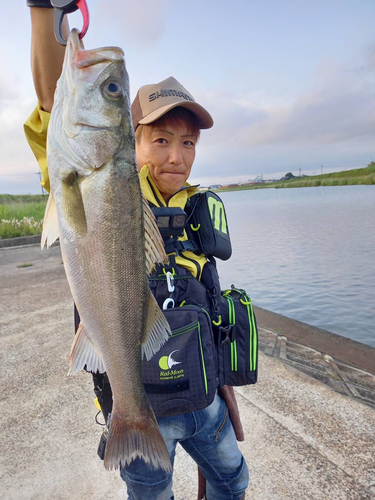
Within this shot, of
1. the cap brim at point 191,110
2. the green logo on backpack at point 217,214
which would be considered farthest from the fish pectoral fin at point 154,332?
the cap brim at point 191,110

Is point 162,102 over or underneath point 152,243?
over

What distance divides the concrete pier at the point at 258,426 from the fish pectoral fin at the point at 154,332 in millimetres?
1509

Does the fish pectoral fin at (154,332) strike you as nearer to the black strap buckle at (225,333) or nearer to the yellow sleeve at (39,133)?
the black strap buckle at (225,333)

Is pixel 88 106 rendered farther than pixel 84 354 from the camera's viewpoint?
No

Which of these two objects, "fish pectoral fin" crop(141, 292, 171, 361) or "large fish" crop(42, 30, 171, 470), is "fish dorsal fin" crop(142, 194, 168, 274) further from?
"fish pectoral fin" crop(141, 292, 171, 361)

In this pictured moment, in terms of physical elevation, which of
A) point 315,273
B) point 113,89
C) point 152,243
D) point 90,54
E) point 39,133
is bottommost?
point 315,273

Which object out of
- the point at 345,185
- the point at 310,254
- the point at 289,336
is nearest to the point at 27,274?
the point at 289,336

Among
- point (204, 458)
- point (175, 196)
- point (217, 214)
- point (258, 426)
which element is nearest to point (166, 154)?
point (175, 196)

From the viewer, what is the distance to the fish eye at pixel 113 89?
4.34 ft

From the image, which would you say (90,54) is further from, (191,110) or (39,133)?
(191,110)

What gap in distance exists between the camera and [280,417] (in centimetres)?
298

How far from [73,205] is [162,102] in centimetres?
86

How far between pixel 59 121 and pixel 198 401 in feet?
4.48

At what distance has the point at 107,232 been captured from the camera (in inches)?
51.3
